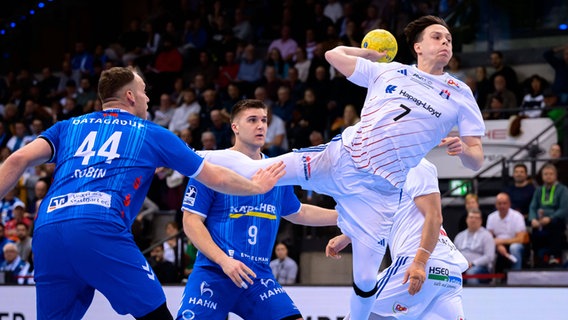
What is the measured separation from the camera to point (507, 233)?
1178 centimetres

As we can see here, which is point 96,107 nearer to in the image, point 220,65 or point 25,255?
point 220,65

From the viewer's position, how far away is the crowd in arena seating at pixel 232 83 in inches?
573

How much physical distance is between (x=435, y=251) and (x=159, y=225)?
30.6 feet

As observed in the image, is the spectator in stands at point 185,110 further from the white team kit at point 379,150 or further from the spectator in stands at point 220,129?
the white team kit at point 379,150

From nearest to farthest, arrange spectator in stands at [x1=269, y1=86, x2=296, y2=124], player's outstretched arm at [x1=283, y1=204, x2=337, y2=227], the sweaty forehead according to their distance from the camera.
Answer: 1. the sweaty forehead
2. player's outstretched arm at [x1=283, y1=204, x2=337, y2=227]
3. spectator in stands at [x1=269, y1=86, x2=296, y2=124]

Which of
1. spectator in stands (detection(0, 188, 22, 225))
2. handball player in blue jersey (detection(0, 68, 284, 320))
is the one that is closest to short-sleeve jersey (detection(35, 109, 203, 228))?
handball player in blue jersey (detection(0, 68, 284, 320))

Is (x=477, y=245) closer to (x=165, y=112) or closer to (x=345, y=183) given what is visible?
(x=345, y=183)

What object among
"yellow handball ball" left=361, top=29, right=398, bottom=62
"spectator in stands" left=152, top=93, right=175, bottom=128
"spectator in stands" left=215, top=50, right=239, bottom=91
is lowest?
"yellow handball ball" left=361, top=29, right=398, bottom=62

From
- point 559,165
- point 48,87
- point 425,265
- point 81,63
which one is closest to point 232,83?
point 81,63

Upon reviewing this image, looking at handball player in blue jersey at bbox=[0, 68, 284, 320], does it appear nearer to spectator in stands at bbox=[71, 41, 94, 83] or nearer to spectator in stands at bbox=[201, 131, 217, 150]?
spectator in stands at bbox=[201, 131, 217, 150]

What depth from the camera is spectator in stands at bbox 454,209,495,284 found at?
11375 millimetres

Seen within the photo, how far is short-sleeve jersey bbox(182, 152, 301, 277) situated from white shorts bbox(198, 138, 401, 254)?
25 cm

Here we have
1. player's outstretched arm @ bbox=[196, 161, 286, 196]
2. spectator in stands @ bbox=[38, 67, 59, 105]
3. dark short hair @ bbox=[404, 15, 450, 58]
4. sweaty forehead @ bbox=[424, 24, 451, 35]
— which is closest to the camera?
player's outstretched arm @ bbox=[196, 161, 286, 196]

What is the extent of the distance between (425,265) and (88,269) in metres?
2.65
